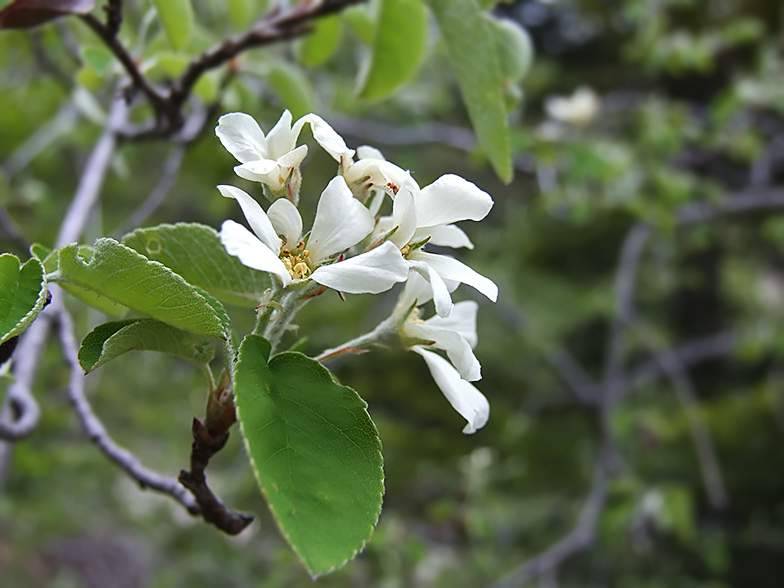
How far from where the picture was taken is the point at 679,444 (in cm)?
324

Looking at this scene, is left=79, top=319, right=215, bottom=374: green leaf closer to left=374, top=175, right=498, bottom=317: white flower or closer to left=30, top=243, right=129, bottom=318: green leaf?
left=30, top=243, right=129, bottom=318: green leaf

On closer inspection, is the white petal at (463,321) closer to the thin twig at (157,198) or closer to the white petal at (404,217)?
the white petal at (404,217)

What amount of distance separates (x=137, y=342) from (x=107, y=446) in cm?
27

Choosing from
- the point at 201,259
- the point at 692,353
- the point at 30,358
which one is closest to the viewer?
the point at 201,259

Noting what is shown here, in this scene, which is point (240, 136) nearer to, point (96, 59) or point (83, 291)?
point (83, 291)

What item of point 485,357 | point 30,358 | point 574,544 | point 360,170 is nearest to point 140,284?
point 360,170

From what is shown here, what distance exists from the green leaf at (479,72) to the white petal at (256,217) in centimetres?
31

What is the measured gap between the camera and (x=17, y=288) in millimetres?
→ 371

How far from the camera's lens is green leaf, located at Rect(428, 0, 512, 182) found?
0.63 m

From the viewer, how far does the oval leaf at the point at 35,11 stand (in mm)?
556

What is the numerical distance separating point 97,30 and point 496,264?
321 centimetres

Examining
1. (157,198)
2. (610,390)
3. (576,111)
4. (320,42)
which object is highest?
(320,42)

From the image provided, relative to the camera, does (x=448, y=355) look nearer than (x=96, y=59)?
Yes

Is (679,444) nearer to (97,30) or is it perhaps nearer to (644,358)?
(644,358)
